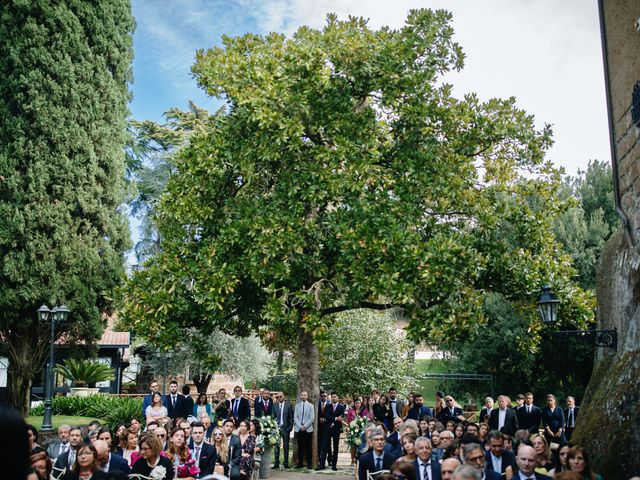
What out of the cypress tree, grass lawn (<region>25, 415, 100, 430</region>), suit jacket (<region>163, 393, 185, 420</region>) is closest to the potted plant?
grass lawn (<region>25, 415, 100, 430</region>)

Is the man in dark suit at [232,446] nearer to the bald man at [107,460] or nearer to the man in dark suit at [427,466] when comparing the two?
the bald man at [107,460]

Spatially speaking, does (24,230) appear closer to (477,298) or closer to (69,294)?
(69,294)

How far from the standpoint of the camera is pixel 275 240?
1503 centimetres

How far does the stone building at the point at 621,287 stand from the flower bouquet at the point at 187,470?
5.56m

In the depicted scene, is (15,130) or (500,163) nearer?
(500,163)

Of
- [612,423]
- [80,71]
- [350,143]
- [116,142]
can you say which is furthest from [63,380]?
[612,423]

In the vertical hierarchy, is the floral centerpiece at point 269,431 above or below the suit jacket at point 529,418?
below

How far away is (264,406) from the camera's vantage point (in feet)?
57.3

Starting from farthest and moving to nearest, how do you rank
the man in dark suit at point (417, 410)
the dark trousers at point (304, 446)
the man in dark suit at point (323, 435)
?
the man in dark suit at point (323, 435) < the dark trousers at point (304, 446) < the man in dark suit at point (417, 410)

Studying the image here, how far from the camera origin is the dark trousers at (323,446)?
16984mm

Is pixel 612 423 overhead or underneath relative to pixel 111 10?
underneath

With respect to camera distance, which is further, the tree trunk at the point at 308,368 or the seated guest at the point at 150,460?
the tree trunk at the point at 308,368

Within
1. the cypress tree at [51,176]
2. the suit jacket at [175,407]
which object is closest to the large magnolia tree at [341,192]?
the suit jacket at [175,407]

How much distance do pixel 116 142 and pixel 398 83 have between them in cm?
1220
